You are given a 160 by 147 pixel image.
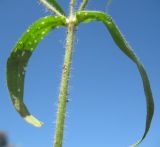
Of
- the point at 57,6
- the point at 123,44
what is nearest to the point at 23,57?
the point at 57,6

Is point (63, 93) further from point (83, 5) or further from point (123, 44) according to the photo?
point (83, 5)

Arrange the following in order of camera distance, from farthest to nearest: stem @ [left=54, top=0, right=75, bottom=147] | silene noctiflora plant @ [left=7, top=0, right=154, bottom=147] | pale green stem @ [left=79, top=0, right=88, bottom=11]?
pale green stem @ [left=79, top=0, right=88, bottom=11], silene noctiflora plant @ [left=7, top=0, right=154, bottom=147], stem @ [left=54, top=0, right=75, bottom=147]

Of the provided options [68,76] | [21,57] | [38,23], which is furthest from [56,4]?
[68,76]

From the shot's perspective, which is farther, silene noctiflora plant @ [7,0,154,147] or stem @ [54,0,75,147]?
silene noctiflora plant @ [7,0,154,147]

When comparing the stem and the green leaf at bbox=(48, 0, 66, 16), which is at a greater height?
the green leaf at bbox=(48, 0, 66, 16)

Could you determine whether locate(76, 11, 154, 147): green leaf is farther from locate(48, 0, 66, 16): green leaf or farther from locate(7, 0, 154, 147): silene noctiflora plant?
locate(48, 0, 66, 16): green leaf

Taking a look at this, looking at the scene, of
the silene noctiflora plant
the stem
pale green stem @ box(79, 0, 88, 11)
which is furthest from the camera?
pale green stem @ box(79, 0, 88, 11)

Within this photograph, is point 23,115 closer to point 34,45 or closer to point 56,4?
point 34,45

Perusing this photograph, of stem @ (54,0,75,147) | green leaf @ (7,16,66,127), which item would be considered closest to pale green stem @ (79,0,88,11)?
green leaf @ (7,16,66,127)
